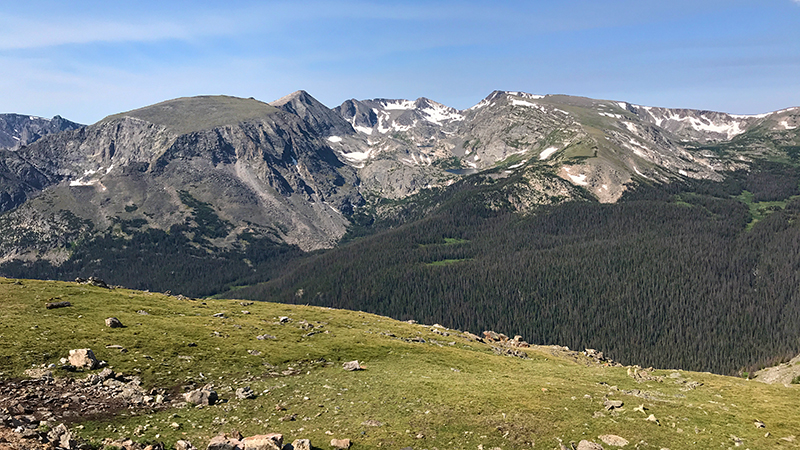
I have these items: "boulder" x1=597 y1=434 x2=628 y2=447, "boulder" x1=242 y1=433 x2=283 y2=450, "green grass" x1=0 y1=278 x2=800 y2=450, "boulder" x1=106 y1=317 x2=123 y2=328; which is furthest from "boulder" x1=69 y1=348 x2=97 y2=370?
"boulder" x1=597 y1=434 x2=628 y2=447

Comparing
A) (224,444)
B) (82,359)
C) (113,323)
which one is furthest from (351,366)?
(113,323)

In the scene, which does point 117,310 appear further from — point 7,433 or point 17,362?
point 7,433

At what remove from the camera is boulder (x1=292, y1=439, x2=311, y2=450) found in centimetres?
3020

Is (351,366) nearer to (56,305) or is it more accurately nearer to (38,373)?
(38,373)

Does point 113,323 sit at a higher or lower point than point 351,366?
higher

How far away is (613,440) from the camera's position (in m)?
34.7

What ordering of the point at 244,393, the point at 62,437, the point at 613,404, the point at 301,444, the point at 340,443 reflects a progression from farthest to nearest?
the point at 613,404 → the point at 244,393 → the point at 340,443 → the point at 301,444 → the point at 62,437

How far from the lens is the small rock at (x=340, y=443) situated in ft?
105

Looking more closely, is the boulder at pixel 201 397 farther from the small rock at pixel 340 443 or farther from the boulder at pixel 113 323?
the boulder at pixel 113 323

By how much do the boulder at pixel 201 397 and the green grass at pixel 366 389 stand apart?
42.2 inches

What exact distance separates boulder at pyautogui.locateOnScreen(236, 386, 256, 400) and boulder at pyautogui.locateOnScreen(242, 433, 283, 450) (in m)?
10.3

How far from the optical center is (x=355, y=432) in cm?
3475

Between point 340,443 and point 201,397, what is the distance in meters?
13.0

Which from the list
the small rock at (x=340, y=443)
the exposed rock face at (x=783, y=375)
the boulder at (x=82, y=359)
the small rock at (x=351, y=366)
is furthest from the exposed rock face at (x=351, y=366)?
the exposed rock face at (x=783, y=375)
